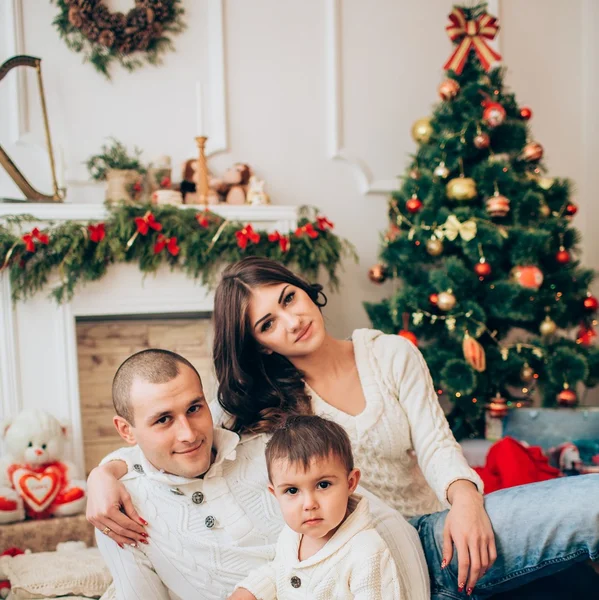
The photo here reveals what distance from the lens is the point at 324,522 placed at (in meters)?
1.12

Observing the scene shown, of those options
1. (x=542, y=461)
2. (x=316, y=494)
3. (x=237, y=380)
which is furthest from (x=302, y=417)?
(x=542, y=461)

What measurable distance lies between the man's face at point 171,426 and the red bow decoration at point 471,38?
1.96 metres

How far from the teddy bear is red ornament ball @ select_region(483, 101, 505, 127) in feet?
6.35

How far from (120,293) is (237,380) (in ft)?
3.60

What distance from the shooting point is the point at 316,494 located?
1.12 metres

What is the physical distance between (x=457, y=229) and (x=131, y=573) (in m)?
1.74

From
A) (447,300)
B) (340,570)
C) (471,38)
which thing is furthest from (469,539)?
(471,38)

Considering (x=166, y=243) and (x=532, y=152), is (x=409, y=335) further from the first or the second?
(x=166, y=243)

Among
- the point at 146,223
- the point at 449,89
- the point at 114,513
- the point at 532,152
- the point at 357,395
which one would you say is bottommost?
the point at 114,513

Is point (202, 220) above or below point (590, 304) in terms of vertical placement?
above

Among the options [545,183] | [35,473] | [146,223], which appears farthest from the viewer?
[545,183]

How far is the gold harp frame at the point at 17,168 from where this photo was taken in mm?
2402

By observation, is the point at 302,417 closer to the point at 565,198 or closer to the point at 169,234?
the point at 169,234

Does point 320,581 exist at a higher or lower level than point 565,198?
lower
